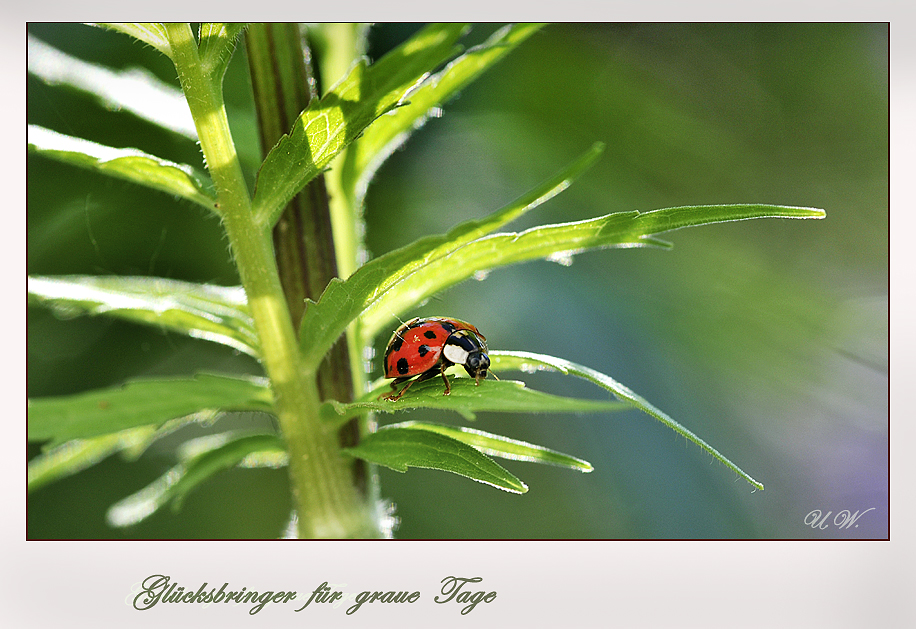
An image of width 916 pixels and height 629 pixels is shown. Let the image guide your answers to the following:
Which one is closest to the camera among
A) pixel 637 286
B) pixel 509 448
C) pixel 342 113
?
pixel 342 113

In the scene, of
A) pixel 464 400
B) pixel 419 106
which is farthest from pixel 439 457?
pixel 419 106

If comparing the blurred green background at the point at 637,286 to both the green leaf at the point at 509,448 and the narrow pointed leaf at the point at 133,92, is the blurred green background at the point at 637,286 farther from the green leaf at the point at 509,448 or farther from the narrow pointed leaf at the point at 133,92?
the green leaf at the point at 509,448

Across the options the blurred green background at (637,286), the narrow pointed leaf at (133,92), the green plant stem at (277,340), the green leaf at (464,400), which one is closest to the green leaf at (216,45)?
the green plant stem at (277,340)

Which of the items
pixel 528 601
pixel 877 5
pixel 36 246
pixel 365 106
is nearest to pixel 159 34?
pixel 365 106

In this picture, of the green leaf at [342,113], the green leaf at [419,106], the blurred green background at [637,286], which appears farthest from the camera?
the blurred green background at [637,286]

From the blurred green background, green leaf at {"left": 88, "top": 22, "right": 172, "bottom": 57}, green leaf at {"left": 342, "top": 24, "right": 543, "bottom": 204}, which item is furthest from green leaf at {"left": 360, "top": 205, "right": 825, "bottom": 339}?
the blurred green background

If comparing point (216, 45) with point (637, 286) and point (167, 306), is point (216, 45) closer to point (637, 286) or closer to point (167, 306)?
point (167, 306)
